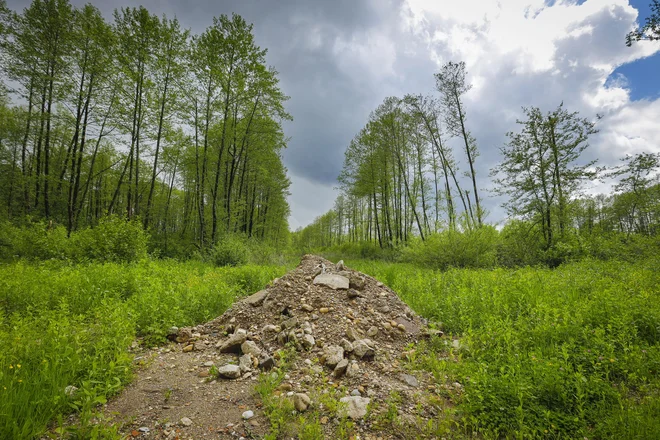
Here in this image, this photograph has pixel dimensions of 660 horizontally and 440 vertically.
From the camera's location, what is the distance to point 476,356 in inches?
141

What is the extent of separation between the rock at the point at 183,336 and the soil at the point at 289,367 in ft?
0.05

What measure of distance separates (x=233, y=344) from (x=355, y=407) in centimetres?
214

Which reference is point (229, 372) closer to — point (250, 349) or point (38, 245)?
point (250, 349)

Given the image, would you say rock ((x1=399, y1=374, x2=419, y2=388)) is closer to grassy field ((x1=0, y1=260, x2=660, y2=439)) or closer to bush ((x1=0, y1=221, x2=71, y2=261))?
grassy field ((x1=0, y1=260, x2=660, y2=439))

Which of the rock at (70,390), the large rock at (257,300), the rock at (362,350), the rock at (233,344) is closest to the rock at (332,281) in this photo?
the large rock at (257,300)

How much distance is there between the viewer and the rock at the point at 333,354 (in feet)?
11.2

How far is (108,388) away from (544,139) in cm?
1943

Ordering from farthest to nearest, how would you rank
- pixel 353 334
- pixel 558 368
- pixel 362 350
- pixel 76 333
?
pixel 353 334, pixel 362 350, pixel 76 333, pixel 558 368

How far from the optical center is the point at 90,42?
13.5 m

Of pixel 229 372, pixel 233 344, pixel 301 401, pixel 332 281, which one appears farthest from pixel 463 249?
pixel 229 372

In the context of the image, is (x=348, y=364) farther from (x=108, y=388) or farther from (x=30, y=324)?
(x=30, y=324)

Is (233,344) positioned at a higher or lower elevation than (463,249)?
lower

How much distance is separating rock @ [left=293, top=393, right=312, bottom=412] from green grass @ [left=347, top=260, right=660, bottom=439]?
1.55 meters

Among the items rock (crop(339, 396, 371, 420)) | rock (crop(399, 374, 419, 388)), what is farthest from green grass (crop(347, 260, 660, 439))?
rock (crop(339, 396, 371, 420))
